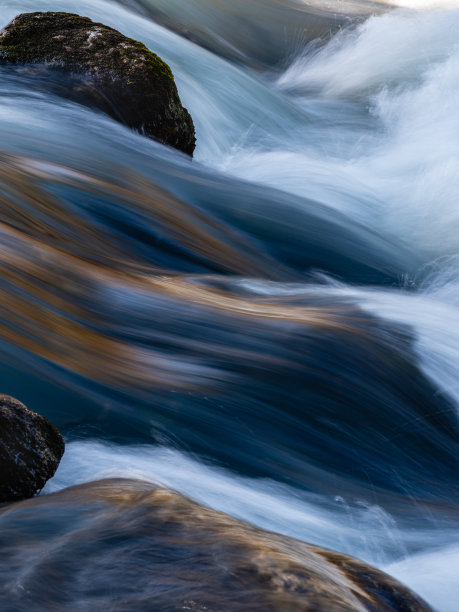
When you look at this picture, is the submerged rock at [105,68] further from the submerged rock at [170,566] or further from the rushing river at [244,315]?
the submerged rock at [170,566]

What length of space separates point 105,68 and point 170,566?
5.71 meters

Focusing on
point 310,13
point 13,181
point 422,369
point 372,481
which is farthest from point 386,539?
point 310,13

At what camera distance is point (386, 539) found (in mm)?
2814

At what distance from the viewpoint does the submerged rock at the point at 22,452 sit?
236 centimetres

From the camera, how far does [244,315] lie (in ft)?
13.1

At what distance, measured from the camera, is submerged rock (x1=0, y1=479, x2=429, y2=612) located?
1584mm

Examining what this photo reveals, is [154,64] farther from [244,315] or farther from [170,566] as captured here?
[170,566]

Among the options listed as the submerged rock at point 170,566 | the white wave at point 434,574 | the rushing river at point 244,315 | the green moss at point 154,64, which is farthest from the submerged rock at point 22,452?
the green moss at point 154,64

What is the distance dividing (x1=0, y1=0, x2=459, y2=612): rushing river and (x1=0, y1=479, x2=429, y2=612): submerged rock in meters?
0.49

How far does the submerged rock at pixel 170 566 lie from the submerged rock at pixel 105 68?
5050mm

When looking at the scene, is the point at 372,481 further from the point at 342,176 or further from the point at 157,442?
the point at 342,176

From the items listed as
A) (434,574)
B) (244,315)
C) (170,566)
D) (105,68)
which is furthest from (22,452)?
(105,68)

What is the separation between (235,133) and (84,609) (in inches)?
281

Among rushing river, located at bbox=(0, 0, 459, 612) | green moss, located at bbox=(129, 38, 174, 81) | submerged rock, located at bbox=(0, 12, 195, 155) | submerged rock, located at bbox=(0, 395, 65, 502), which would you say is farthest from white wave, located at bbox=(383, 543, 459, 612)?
green moss, located at bbox=(129, 38, 174, 81)
